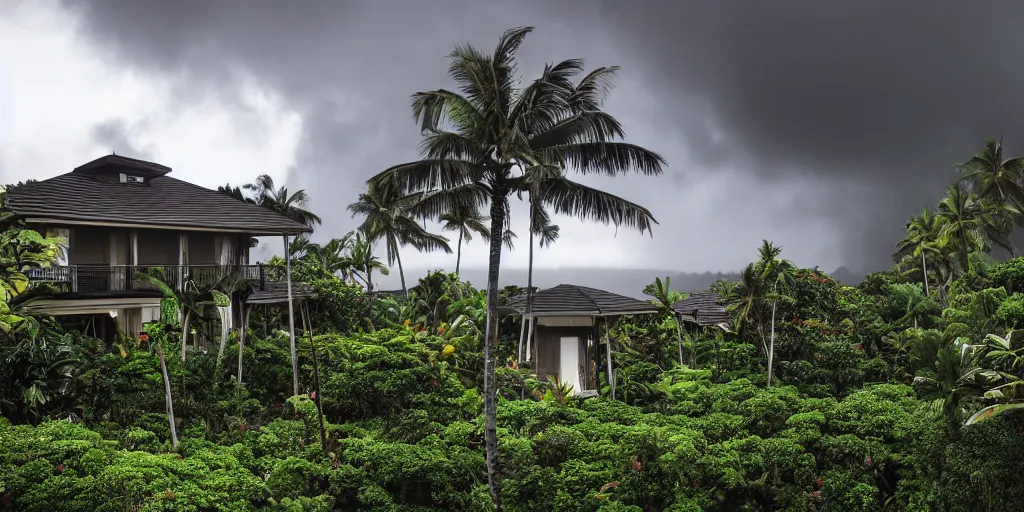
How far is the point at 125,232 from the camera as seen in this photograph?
22.1 meters

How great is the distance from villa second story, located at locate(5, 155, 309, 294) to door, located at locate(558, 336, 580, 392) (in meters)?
9.50

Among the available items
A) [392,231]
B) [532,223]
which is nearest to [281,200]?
[392,231]

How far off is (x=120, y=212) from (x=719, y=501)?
19080mm

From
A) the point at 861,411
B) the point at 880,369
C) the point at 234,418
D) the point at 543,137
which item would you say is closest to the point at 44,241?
the point at 234,418

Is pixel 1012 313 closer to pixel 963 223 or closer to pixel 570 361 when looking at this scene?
pixel 570 361

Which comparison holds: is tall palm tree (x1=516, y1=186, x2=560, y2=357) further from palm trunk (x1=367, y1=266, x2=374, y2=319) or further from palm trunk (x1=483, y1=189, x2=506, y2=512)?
palm trunk (x1=367, y1=266, x2=374, y2=319)

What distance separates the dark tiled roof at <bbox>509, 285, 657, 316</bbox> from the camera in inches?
845

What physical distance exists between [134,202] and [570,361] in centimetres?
1533

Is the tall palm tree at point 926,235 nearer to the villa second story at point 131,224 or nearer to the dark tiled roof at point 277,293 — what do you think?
the dark tiled roof at point 277,293

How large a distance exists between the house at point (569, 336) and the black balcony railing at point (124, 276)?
30.5 ft

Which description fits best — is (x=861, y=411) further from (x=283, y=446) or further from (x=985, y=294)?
(x=283, y=446)

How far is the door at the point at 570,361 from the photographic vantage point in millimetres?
22438

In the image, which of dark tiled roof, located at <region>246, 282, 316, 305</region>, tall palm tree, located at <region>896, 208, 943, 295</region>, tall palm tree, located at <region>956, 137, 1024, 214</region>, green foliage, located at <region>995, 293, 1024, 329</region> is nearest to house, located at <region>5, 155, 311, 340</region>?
dark tiled roof, located at <region>246, 282, 316, 305</region>

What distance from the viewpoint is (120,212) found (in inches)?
A: 824
